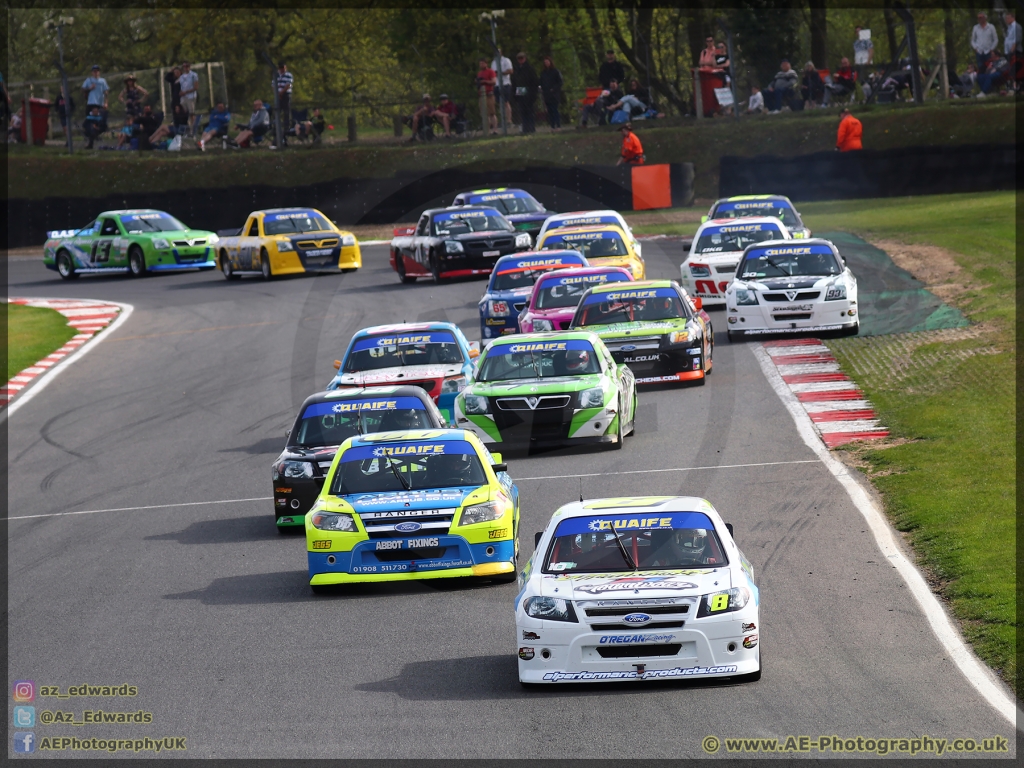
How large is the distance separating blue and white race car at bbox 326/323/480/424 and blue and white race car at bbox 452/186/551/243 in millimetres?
15637

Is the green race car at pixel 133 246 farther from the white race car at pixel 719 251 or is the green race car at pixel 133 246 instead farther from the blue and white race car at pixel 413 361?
the blue and white race car at pixel 413 361

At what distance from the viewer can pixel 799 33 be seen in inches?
1777

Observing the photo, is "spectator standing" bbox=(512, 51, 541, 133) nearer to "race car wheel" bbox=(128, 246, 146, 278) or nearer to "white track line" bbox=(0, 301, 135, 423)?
A: "race car wheel" bbox=(128, 246, 146, 278)

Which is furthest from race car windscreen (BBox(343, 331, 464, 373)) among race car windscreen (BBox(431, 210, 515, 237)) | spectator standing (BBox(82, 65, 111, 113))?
spectator standing (BBox(82, 65, 111, 113))

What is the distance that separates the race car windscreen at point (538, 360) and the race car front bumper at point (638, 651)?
906 centimetres

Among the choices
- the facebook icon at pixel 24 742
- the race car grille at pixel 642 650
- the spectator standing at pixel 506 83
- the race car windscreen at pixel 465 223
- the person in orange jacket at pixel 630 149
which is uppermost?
the spectator standing at pixel 506 83

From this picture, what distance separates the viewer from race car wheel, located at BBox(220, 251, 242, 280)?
117 feet

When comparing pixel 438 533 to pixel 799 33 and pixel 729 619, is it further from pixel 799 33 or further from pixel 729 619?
pixel 799 33

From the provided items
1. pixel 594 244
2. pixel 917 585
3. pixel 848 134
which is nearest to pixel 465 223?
pixel 594 244

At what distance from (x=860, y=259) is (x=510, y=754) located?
24.4 m

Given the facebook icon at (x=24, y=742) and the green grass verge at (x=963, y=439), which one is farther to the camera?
the green grass verge at (x=963, y=439)

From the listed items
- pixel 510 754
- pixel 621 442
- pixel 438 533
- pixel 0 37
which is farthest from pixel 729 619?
pixel 0 37

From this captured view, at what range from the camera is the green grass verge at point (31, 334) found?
27.8 metres

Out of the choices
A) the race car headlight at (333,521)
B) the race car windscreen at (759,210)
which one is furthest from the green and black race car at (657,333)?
the race car windscreen at (759,210)
